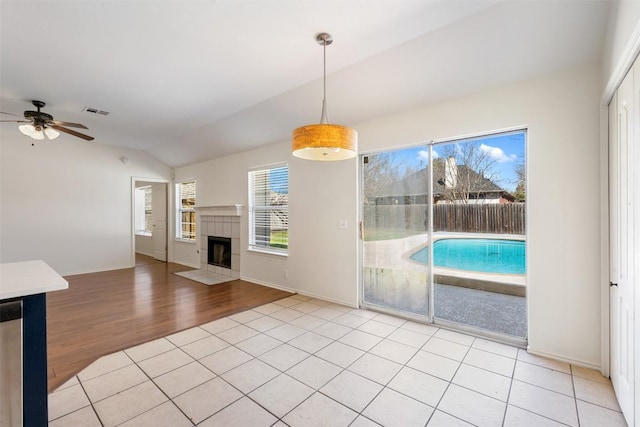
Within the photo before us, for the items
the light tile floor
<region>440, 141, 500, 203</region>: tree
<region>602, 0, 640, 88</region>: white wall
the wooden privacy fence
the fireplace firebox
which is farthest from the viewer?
the fireplace firebox

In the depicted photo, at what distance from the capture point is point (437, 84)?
288 centimetres

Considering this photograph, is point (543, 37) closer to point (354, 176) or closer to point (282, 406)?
point (354, 176)

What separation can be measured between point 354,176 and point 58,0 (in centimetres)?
313

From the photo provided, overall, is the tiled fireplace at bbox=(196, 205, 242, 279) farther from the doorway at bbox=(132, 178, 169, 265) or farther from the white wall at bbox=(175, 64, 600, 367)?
the white wall at bbox=(175, 64, 600, 367)

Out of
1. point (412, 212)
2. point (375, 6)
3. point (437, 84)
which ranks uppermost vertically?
point (375, 6)

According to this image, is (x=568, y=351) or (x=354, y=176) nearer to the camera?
(x=568, y=351)

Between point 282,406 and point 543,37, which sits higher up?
point 543,37

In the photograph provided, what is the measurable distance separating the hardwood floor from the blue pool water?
96.2 inches

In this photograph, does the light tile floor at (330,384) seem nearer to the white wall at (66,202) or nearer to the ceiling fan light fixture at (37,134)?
the ceiling fan light fixture at (37,134)

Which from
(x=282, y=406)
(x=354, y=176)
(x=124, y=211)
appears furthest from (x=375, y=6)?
(x=124, y=211)

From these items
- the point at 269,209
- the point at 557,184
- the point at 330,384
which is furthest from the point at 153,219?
the point at 557,184

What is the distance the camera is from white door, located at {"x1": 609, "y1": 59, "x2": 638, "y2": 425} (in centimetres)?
169

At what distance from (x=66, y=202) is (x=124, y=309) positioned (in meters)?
3.47

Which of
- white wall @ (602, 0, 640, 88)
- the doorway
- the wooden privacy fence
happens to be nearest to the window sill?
the wooden privacy fence
